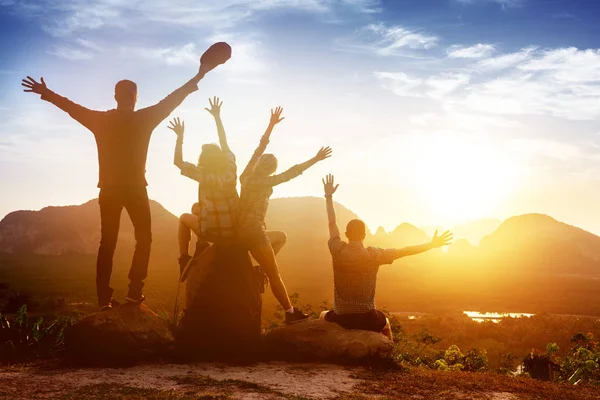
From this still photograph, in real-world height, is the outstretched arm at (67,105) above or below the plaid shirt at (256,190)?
above

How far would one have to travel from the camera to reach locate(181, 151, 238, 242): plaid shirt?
7629 mm

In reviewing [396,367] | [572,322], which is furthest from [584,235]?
[396,367]

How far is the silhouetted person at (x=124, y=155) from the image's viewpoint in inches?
271

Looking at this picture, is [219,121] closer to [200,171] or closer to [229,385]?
[200,171]

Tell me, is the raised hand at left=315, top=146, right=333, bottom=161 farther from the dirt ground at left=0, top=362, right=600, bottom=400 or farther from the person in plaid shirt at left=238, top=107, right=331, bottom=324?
the dirt ground at left=0, top=362, right=600, bottom=400

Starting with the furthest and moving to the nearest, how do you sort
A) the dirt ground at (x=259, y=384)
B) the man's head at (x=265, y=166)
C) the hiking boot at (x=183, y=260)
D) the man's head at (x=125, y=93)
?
the hiking boot at (x=183, y=260), the man's head at (x=265, y=166), the man's head at (x=125, y=93), the dirt ground at (x=259, y=384)

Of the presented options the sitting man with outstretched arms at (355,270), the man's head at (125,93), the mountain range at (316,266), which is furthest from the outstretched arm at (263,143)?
the mountain range at (316,266)

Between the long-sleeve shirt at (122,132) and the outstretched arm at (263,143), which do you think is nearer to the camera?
the long-sleeve shirt at (122,132)

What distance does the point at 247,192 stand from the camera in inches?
305

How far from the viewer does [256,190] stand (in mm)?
7688

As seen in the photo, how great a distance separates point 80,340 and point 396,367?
4539 millimetres

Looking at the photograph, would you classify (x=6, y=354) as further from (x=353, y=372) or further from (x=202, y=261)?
(x=353, y=372)

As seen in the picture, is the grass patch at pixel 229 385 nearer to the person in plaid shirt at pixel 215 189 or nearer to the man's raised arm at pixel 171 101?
the person in plaid shirt at pixel 215 189

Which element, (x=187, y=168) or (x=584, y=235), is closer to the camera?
(x=187, y=168)
